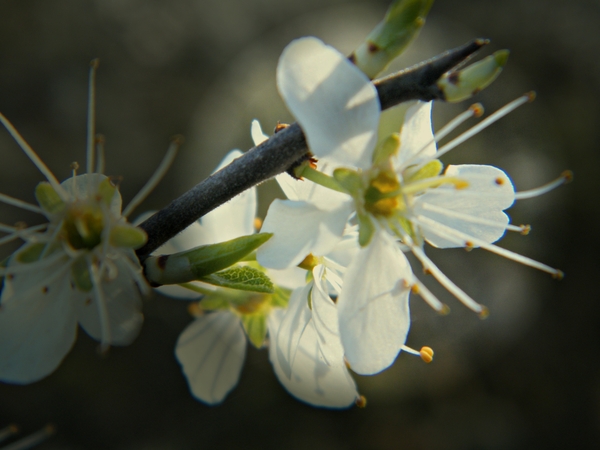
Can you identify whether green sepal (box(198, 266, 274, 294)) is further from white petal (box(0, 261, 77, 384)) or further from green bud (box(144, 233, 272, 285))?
white petal (box(0, 261, 77, 384))

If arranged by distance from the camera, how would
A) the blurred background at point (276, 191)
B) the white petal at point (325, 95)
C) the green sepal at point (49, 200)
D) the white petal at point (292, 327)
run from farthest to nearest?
the blurred background at point (276, 191) → the white petal at point (292, 327) → the green sepal at point (49, 200) → the white petal at point (325, 95)

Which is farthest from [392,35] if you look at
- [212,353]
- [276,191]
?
[276,191]

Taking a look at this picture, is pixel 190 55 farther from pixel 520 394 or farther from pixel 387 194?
pixel 520 394

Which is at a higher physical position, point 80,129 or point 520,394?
point 80,129

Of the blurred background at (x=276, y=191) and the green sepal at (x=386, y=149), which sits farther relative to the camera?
the blurred background at (x=276, y=191)

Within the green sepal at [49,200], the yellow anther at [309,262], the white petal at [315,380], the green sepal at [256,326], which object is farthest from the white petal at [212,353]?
the green sepal at [49,200]

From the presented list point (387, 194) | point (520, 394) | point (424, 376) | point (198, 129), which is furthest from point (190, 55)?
point (520, 394)

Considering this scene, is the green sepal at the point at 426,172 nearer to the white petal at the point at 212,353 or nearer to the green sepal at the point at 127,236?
the green sepal at the point at 127,236

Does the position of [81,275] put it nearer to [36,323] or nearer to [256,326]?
[36,323]
